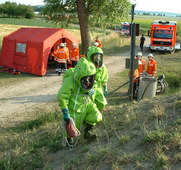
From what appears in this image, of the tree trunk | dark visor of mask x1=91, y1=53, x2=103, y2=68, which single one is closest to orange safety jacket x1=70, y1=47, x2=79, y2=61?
the tree trunk

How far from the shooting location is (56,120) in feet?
24.9

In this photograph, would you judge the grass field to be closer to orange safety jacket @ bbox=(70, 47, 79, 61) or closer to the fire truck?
orange safety jacket @ bbox=(70, 47, 79, 61)

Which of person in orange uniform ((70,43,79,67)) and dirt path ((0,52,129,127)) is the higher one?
person in orange uniform ((70,43,79,67))

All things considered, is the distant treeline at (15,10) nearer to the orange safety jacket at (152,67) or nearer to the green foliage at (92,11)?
the green foliage at (92,11)

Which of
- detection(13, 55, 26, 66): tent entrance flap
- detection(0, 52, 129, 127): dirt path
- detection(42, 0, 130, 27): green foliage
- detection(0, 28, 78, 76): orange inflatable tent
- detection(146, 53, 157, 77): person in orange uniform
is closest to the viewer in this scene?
detection(0, 52, 129, 127): dirt path

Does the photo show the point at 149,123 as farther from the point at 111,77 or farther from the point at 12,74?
the point at 12,74

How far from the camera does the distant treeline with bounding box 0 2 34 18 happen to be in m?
84.6

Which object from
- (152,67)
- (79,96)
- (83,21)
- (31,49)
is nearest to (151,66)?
(152,67)

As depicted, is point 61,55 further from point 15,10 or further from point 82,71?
point 15,10

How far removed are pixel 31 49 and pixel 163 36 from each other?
13.7 meters

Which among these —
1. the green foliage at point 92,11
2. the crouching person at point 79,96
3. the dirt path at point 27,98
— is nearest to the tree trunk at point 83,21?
the green foliage at point 92,11

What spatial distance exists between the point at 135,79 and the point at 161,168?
23.7ft

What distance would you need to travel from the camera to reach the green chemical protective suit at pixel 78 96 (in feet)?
15.3

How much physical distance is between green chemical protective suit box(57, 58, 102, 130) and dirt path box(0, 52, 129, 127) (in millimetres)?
3698
